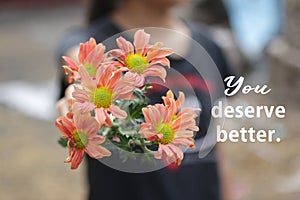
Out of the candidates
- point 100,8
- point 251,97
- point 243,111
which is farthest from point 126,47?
point 100,8

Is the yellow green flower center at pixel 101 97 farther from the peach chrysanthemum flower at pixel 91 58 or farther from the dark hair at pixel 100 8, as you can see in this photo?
the dark hair at pixel 100 8

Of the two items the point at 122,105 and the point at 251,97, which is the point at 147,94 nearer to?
the point at 122,105

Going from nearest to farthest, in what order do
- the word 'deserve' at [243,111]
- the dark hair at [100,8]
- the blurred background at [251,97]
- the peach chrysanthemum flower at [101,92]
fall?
1. the peach chrysanthemum flower at [101,92]
2. the word 'deserve' at [243,111]
3. the dark hair at [100,8]
4. the blurred background at [251,97]

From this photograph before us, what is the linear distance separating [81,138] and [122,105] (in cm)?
4

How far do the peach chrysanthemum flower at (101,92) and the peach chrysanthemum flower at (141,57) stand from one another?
1 cm

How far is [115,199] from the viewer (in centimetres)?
85

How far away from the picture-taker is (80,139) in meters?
0.43

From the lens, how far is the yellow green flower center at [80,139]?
1.40 feet

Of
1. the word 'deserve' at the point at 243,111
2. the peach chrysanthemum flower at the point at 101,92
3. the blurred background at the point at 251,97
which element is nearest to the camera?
the peach chrysanthemum flower at the point at 101,92

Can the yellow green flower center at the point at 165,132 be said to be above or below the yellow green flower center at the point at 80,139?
above

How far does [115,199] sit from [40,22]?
3955 mm

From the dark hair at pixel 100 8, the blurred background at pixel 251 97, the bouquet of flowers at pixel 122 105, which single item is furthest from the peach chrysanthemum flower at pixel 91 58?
the dark hair at pixel 100 8

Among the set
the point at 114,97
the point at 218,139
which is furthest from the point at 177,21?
the point at 114,97

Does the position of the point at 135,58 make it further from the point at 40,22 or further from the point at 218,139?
the point at 40,22
